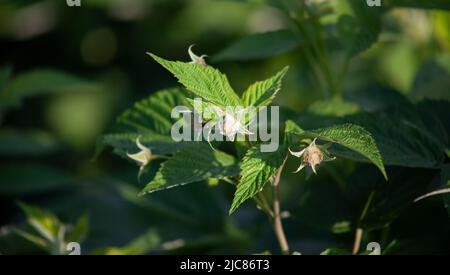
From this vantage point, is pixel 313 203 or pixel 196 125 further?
pixel 313 203

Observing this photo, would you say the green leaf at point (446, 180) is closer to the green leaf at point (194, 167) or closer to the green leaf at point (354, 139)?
the green leaf at point (354, 139)

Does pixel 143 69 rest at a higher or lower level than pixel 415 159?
higher

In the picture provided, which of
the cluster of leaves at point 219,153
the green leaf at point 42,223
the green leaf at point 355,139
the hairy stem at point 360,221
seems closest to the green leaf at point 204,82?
the cluster of leaves at point 219,153

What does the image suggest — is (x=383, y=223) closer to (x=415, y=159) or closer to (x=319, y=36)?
(x=415, y=159)

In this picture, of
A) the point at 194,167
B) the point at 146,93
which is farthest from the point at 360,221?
the point at 146,93

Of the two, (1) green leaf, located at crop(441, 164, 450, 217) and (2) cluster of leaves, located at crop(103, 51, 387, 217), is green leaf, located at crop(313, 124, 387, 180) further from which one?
(1) green leaf, located at crop(441, 164, 450, 217)

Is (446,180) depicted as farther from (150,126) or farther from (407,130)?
(150,126)

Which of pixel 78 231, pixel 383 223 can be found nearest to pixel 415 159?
pixel 383 223
